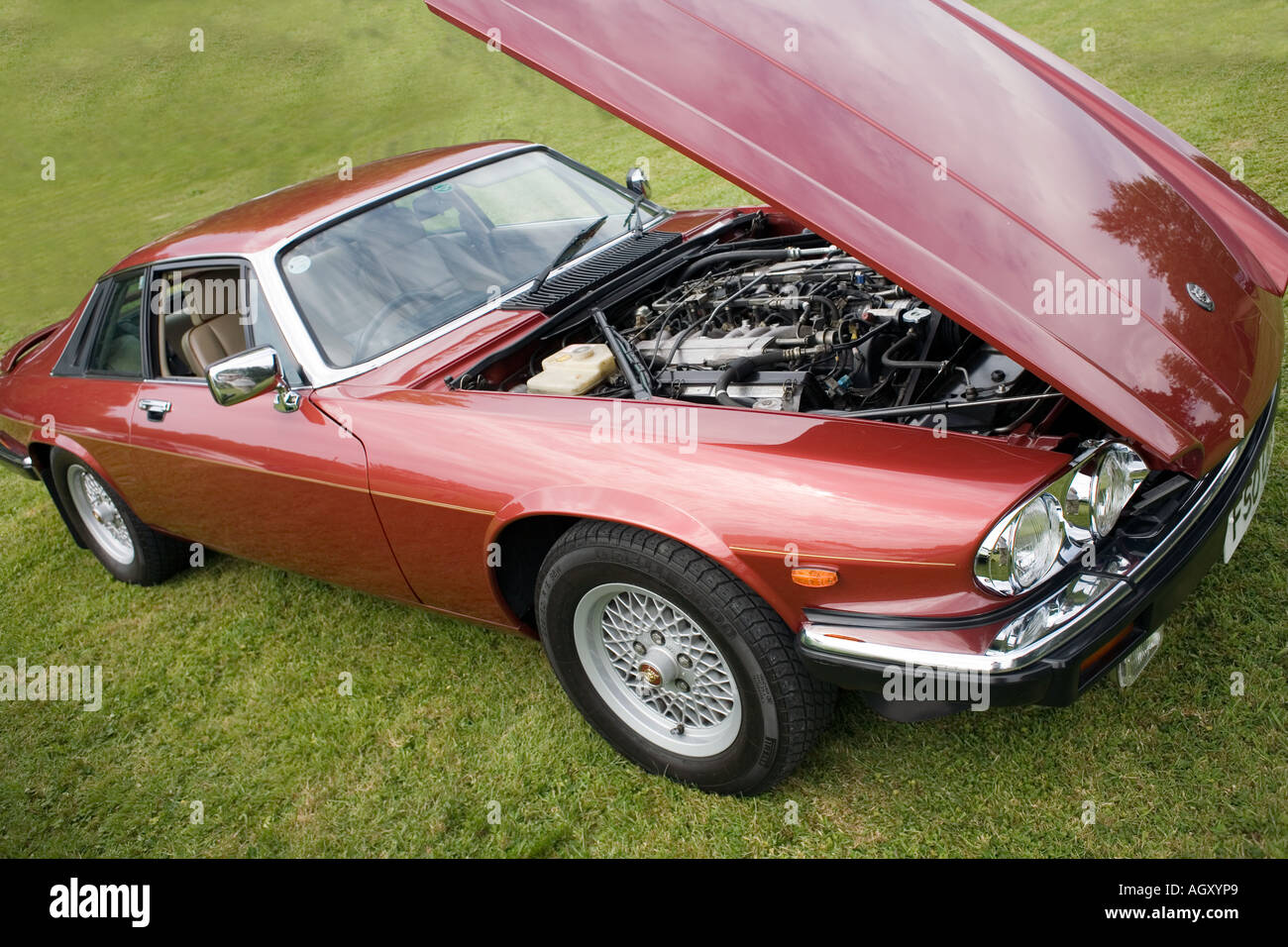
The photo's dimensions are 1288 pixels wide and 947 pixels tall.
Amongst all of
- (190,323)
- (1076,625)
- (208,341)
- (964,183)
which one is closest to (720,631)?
(1076,625)

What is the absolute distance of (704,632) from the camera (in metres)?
2.23

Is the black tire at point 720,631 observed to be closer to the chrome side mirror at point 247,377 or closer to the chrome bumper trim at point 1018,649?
the chrome bumper trim at point 1018,649

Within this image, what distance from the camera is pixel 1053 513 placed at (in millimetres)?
1966

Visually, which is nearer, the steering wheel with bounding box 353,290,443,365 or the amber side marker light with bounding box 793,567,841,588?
the amber side marker light with bounding box 793,567,841,588

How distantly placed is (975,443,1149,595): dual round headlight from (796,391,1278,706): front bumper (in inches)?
2.1

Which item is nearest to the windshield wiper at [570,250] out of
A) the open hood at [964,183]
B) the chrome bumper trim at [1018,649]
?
the open hood at [964,183]

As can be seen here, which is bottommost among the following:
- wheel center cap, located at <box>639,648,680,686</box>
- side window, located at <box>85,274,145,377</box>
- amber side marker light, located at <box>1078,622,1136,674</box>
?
wheel center cap, located at <box>639,648,680,686</box>

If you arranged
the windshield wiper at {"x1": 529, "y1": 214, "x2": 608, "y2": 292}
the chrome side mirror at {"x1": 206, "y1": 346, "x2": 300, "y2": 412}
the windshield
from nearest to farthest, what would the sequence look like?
the chrome side mirror at {"x1": 206, "y1": 346, "x2": 300, "y2": 412}, the windshield, the windshield wiper at {"x1": 529, "y1": 214, "x2": 608, "y2": 292}

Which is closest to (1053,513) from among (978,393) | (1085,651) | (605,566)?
(1085,651)

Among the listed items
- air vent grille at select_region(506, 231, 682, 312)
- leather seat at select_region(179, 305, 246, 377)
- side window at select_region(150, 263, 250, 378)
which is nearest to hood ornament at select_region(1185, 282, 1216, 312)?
air vent grille at select_region(506, 231, 682, 312)

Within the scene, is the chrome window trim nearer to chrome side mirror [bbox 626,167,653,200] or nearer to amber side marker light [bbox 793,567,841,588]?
chrome side mirror [bbox 626,167,653,200]

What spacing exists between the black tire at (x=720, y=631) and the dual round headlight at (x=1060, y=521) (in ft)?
1.61

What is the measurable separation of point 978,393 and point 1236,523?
2.25ft

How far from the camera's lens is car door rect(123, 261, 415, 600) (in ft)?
9.18
